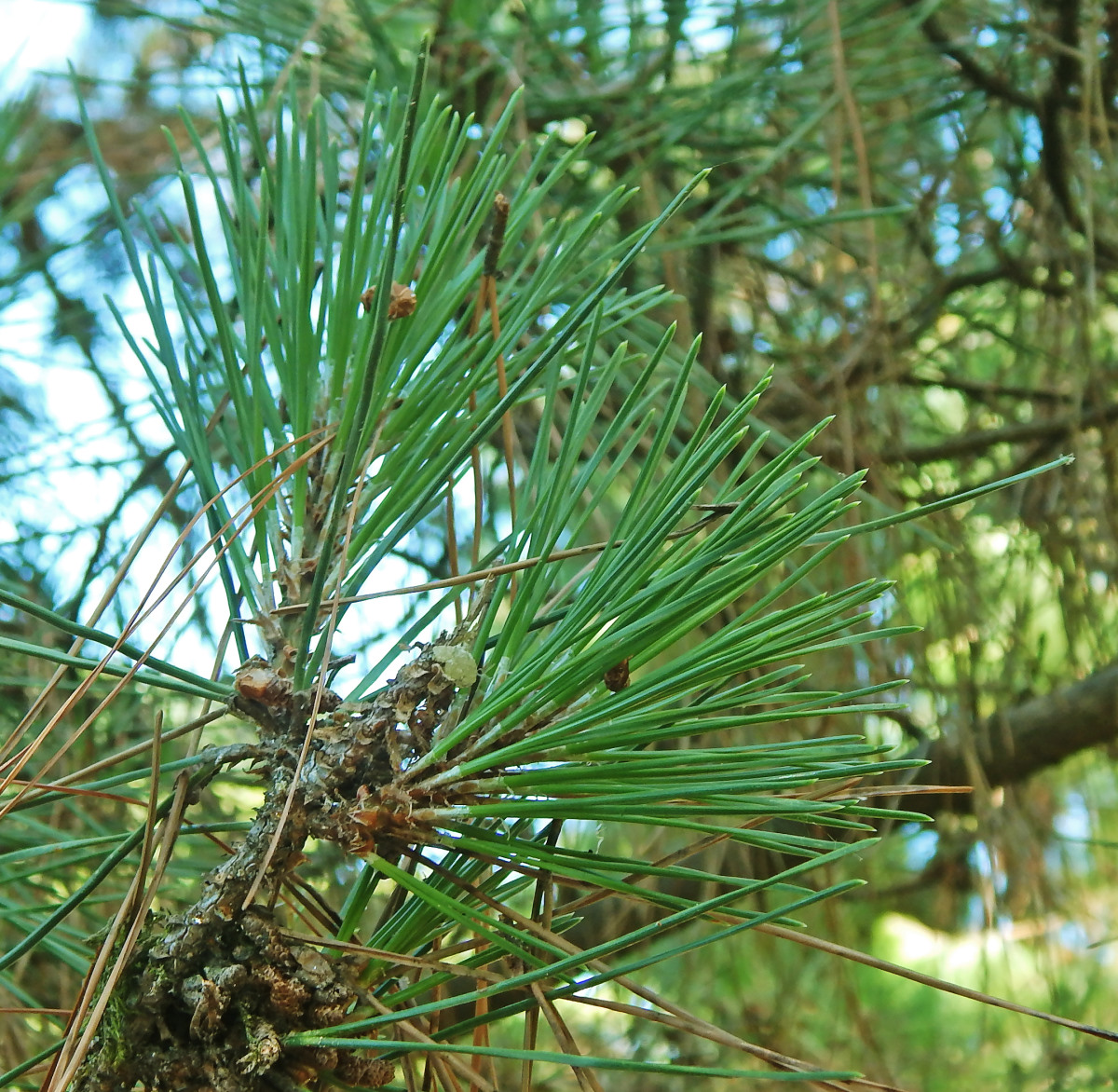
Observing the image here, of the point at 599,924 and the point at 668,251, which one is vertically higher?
the point at 668,251

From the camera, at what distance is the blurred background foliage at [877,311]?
0.82 metres

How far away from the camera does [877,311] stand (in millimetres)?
753

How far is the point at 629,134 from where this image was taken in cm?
81

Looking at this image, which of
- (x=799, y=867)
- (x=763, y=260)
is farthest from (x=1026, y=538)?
(x=799, y=867)

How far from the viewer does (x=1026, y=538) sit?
107cm

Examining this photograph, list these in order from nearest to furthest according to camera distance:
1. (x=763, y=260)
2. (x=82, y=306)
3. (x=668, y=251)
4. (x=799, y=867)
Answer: (x=799, y=867) < (x=668, y=251) < (x=763, y=260) < (x=82, y=306)

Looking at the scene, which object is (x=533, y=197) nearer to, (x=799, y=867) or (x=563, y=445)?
(x=563, y=445)

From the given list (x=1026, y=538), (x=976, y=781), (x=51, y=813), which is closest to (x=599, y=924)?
(x=976, y=781)

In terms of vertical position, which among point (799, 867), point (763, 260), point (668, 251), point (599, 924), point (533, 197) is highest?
point (763, 260)

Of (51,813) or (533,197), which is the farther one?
(51,813)

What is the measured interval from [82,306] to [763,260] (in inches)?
27.3

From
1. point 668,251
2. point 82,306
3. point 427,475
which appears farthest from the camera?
point 82,306

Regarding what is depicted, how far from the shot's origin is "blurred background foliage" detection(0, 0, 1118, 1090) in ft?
2.69

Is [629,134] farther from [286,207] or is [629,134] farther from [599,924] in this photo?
[599,924]
